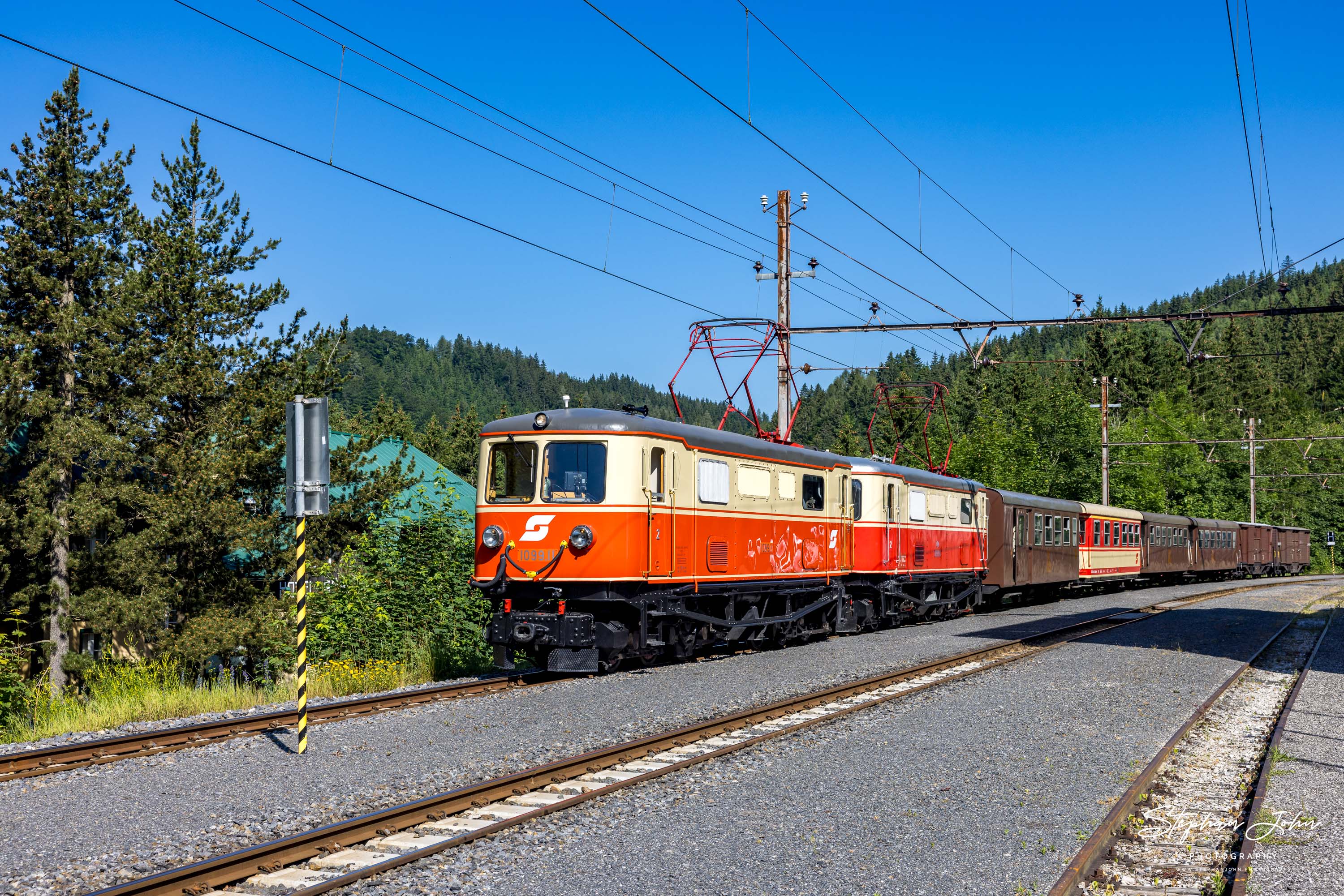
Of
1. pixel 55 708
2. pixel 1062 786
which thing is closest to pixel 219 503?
pixel 55 708

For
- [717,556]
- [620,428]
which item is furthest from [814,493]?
[620,428]

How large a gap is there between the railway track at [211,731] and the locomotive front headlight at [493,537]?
175 cm

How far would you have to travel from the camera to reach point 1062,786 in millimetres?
8539

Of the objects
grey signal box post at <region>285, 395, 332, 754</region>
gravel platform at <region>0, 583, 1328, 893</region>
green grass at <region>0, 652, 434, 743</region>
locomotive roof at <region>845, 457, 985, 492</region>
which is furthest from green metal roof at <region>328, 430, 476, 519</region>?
grey signal box post at <region>285, 395, 332, 754</region>

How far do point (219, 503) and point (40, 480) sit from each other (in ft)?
12.8

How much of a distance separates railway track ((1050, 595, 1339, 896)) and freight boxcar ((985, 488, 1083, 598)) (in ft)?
51.7

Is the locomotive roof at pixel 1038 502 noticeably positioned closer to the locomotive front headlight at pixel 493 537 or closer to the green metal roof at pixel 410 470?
the green metal roof at pixel 410 470

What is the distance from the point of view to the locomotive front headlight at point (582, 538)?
1416cm

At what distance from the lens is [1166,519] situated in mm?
45062

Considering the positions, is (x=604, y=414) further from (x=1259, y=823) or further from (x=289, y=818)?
(x=1259, y=823)

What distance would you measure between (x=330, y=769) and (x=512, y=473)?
639cm

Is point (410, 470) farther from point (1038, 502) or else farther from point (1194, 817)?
point (1194, 817)

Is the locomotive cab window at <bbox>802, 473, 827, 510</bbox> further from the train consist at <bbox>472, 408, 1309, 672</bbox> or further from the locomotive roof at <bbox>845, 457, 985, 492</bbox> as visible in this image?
the locomotive roof at <bbox>845, 457, 985, 492</bbox>

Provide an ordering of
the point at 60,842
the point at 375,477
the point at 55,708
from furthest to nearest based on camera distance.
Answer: the point at 375,477 < the point at 55,708 < the point at 60,842
